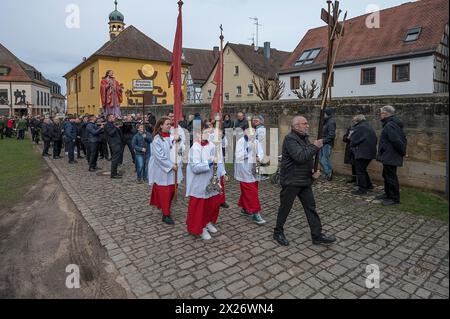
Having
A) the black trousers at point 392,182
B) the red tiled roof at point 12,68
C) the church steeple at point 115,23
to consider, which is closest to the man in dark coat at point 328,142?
the black trousers at point 392,182

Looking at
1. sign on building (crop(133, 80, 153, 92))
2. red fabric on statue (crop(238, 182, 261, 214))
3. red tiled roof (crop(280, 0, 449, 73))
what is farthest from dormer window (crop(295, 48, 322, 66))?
red fabric on statue (crop(238, 182, 261, 214))

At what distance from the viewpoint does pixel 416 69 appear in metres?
24.8

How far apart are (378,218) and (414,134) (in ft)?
9.85

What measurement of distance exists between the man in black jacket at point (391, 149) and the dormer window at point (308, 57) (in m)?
26.6

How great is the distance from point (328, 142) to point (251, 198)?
142 inches

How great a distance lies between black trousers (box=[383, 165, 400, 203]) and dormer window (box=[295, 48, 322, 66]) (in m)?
26.9

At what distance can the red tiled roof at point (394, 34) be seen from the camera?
2472 centimetres

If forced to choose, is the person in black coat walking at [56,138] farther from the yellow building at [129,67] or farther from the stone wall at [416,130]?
the yellow building at [129,67]

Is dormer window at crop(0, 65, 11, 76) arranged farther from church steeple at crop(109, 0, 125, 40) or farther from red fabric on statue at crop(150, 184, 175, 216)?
red fabric on statue at crop(150, 184, 175, 216)

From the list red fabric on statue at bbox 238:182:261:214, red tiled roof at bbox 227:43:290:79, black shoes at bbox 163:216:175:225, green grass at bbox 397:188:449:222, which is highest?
red tiled roof at bbox 227:43:290:79

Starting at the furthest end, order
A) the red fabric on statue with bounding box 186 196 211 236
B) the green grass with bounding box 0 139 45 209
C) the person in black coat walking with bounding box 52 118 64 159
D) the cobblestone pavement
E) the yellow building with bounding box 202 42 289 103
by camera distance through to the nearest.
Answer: the yellow building with bounding box 202 42 289 103 → the person in black coat walking with bounding box 52 118 64 159 → the green grass with bounding box 0 139 45 209 → the red fabric on statue with bounding box 186 196 211 236 → the cobblestone pavement

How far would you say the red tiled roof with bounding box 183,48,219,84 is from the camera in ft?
162

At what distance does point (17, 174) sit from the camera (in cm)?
1098
